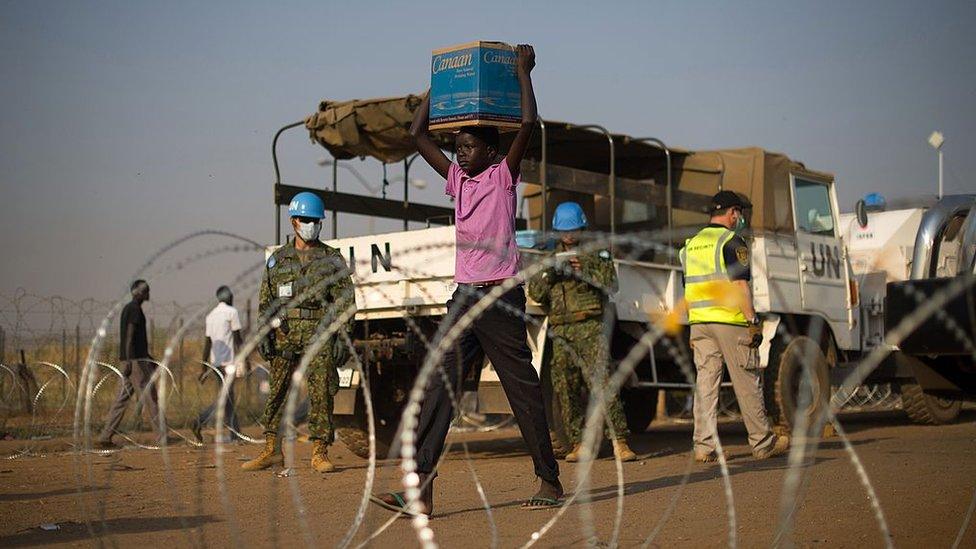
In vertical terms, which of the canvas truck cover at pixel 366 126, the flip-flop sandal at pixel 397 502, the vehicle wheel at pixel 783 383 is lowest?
the flip-flop sandal at pixel 397 502

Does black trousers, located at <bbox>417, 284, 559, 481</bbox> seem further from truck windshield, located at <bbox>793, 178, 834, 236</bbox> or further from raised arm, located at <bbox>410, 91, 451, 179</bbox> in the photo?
truck windshield, located at <bbox>793, 178, 834, 236</bbox>

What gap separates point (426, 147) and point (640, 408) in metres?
7.11

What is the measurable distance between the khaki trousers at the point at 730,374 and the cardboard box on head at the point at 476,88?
262 cm

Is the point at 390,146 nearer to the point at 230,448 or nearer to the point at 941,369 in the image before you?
the point at 230,448

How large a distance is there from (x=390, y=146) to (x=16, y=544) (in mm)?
5840

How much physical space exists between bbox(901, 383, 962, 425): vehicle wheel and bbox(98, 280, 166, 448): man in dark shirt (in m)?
8.13

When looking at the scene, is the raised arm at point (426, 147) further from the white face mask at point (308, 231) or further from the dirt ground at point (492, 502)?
the white face mask at point (308, 231)

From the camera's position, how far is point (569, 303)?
9875 mm

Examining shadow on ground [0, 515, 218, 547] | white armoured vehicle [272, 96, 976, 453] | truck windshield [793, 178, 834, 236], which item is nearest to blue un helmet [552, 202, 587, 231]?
white armoured vehicle [272, 96, 976, 453]

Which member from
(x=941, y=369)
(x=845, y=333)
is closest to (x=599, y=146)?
(x=845, y=333)

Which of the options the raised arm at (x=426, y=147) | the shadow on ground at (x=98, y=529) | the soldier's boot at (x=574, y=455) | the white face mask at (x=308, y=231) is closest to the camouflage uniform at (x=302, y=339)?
the white face mask at (x=308, y=231)

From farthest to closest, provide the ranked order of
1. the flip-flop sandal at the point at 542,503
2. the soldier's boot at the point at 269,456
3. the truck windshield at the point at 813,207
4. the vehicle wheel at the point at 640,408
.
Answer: the vehicle wheel at the point at 640,408 → the truck windshield at the point at 813,207 → the soldier's boot at the point at 269,456 → the flip-flop sandal at the point at 542,503

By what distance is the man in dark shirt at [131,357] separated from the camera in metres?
12.9

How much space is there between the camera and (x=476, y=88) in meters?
7.61
